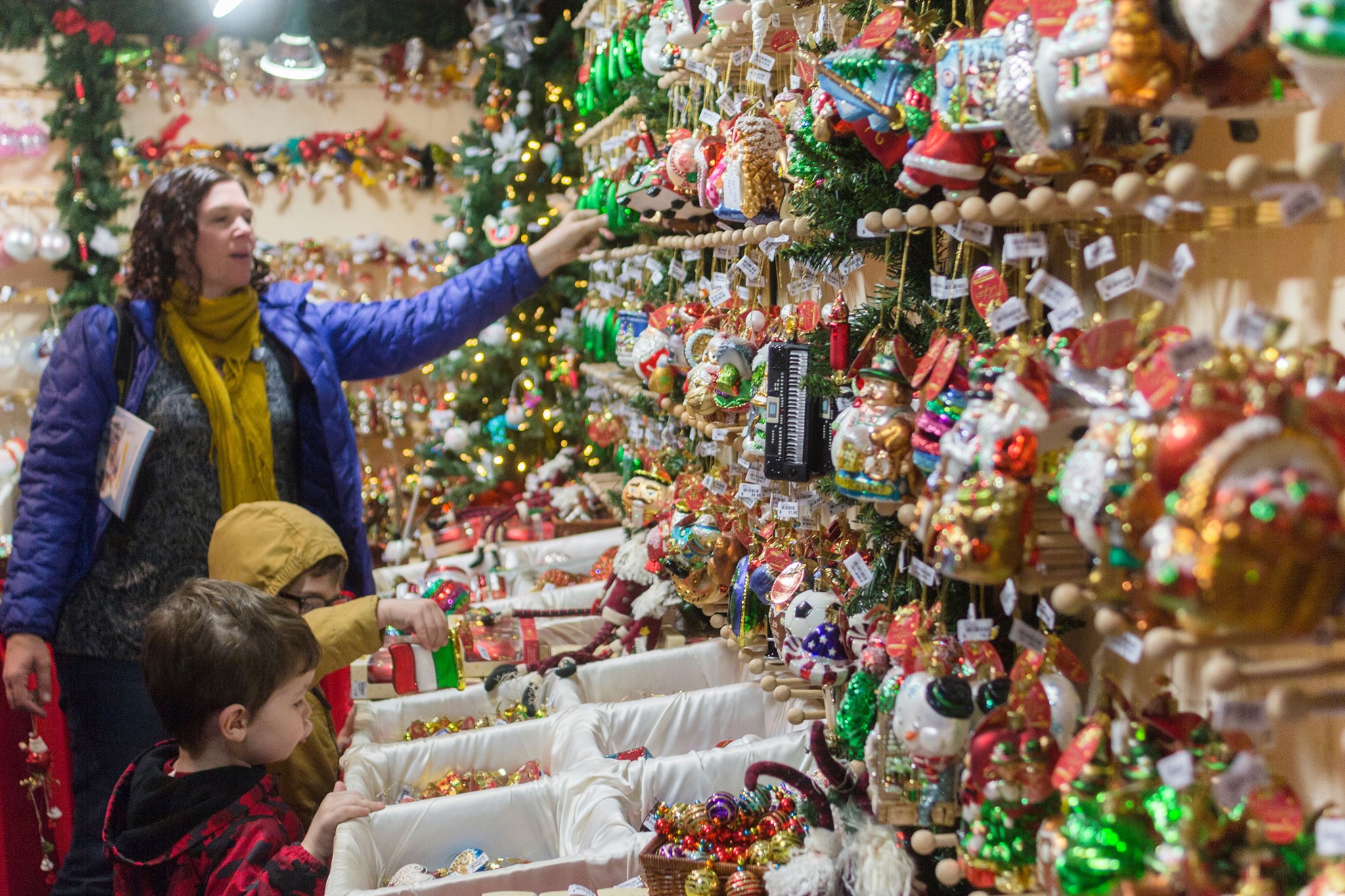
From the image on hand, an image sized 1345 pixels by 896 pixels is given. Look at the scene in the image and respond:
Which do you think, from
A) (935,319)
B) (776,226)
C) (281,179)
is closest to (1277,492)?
(935,319)

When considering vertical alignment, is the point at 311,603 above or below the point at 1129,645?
below

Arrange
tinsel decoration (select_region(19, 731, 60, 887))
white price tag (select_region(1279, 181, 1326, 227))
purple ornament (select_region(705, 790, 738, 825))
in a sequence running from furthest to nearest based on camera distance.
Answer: tinsel decoration (select_region(19, 731, 60, 887))
purple ornament (select_region(705, 790, 738, 825))
white price tag (select_region(1279, 181, 1326, 227))

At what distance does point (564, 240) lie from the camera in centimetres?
306

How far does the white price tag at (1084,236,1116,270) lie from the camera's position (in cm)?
106

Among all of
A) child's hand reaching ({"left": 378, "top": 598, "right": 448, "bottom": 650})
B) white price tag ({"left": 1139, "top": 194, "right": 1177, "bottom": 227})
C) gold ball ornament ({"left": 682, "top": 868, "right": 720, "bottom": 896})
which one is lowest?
gold ball ornament ({"left": 682, "top": 868, "right": 720, "bottom": 896})

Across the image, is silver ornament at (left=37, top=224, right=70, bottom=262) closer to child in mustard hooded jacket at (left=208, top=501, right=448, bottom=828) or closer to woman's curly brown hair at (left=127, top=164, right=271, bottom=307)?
woman's curly brown hair at (left=127, top=164, right=271, bottom=307)

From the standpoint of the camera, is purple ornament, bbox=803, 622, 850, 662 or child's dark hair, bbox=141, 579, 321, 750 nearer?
purple ornament, bbox=803, 622, 850, 662

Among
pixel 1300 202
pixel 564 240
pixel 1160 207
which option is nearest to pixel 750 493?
pixel 1160 207

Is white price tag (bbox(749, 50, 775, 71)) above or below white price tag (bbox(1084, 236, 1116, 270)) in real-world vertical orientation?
above

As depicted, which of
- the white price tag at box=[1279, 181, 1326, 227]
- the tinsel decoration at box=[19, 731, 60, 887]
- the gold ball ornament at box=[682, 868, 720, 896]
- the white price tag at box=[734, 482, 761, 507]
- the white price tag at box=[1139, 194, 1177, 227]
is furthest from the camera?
the tinsel decoration at box=[19, 731, 60, 887]

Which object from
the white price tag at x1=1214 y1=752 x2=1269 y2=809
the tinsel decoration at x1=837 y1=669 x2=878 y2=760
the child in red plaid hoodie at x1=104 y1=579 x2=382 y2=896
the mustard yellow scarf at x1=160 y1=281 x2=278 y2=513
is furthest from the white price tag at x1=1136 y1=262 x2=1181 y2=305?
the mustard yellow scarf at x1=160 y1=281 x2=278 y2=513

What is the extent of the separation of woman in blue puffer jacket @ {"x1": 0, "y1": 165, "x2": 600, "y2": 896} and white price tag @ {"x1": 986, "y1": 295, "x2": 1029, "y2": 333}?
188cm

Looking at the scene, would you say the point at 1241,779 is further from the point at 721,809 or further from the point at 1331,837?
the point at 721,809

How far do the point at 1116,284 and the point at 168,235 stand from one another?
2184 mm
